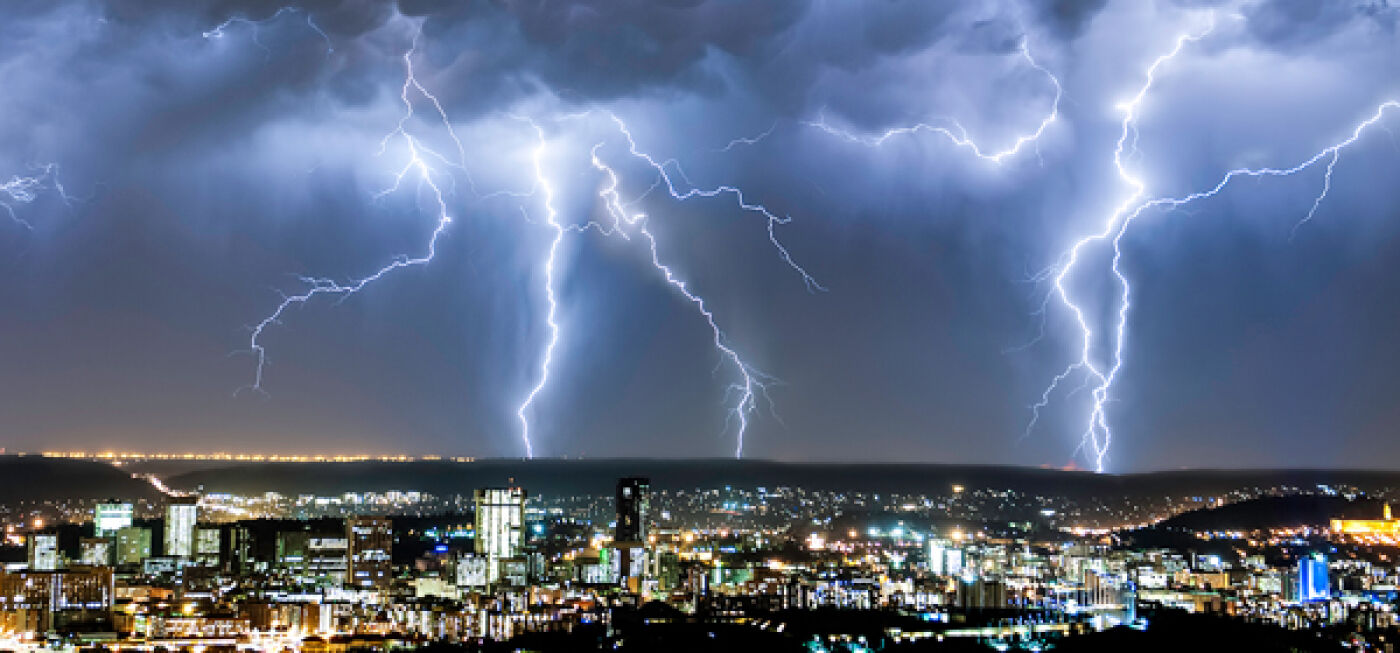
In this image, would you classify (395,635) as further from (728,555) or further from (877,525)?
(877,525)

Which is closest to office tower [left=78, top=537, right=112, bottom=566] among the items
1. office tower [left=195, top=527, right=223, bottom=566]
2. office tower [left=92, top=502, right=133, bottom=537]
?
office tower [left=92, top=502, right=133, bottom=537]

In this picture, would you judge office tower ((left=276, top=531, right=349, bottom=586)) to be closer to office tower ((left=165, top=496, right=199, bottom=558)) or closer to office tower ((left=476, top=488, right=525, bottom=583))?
office tower ((left=165, top=496, right=199, bottom=558))

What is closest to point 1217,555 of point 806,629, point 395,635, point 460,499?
point 806,629

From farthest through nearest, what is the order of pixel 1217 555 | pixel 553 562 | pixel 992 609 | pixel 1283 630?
pixel 553 562 → pixel 1217 555 → pixel 992 609 → pixel 1283 630

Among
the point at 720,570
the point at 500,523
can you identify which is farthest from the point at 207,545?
the point at 720,570

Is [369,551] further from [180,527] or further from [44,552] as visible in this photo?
[44,552]

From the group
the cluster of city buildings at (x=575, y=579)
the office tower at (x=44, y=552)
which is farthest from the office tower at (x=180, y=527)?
the office tower at (x=44, y=552)
